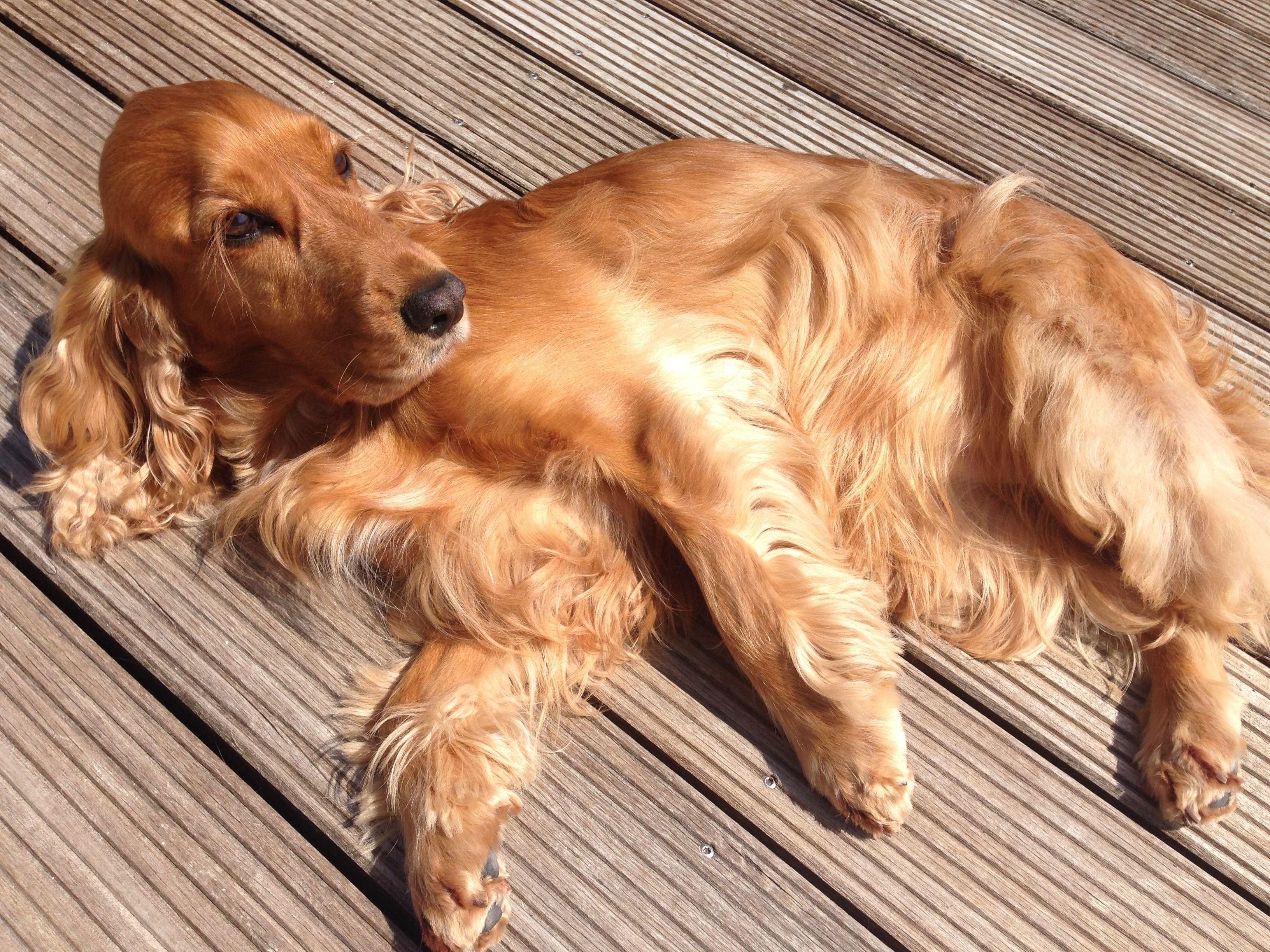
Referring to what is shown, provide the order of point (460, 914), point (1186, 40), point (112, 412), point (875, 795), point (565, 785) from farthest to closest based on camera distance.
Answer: point (1186, 40)
point (112, 412)
point (565, 785)
point (875, 795)
point (460, 914)

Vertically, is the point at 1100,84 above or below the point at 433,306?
above

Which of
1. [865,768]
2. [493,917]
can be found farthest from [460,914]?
[865,768]

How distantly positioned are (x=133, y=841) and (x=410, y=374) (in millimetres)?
934

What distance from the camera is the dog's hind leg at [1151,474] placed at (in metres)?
1.75

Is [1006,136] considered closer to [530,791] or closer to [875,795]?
[875,795]

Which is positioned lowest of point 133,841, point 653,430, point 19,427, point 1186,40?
point 133,841

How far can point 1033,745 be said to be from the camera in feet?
5.94

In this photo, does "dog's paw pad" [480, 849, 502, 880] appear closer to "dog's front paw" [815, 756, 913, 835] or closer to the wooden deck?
the wooden deck

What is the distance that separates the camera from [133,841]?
5.49ft

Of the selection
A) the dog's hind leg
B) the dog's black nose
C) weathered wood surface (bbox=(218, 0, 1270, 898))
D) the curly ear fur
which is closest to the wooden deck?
the dog's hind leg

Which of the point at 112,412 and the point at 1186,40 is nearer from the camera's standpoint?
the point at 112,412

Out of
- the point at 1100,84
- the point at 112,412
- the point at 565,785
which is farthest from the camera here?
the point at 1100,84

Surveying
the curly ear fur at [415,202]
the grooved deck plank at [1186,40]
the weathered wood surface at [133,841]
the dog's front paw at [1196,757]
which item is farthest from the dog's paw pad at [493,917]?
the grooved deck plank at [1186,40]

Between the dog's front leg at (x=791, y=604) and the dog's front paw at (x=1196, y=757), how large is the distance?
1.50 feet
